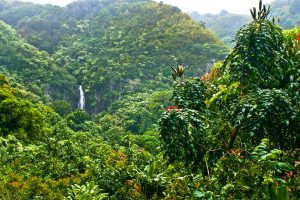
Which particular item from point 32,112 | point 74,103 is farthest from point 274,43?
point 74,103

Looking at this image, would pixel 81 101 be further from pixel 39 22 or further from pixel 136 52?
pixel 39 22

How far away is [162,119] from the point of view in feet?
14.1

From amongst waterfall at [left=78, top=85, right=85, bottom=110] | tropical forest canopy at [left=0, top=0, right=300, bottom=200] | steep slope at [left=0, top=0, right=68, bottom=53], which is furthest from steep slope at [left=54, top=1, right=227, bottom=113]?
steep slope at [left=0, top=0, right=68, bottom=53]

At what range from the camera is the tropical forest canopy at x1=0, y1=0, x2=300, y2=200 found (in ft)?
13.4

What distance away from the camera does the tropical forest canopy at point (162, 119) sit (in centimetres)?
409

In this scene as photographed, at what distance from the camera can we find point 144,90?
143ft

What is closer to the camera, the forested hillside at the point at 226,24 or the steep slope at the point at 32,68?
the steep slope at the point at 32,68

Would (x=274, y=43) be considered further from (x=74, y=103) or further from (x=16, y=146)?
(x=74, y=103)

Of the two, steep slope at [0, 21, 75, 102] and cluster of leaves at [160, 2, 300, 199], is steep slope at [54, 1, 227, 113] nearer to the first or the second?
steep slope at [0, 21, 75, 102]

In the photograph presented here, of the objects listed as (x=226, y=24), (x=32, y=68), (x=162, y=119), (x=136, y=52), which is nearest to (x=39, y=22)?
(x=136, y=52)

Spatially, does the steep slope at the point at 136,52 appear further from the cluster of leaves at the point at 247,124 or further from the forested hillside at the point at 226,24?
the forested hillside at the point at 226,24

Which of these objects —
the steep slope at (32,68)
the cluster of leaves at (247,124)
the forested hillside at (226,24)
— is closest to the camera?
the cluster of leaves at (247,124)

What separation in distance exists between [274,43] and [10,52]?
46460 millimetres

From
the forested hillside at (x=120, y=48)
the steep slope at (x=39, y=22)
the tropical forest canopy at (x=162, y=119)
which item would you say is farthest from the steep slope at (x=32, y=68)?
the steep slope at (x=39, y=22)
